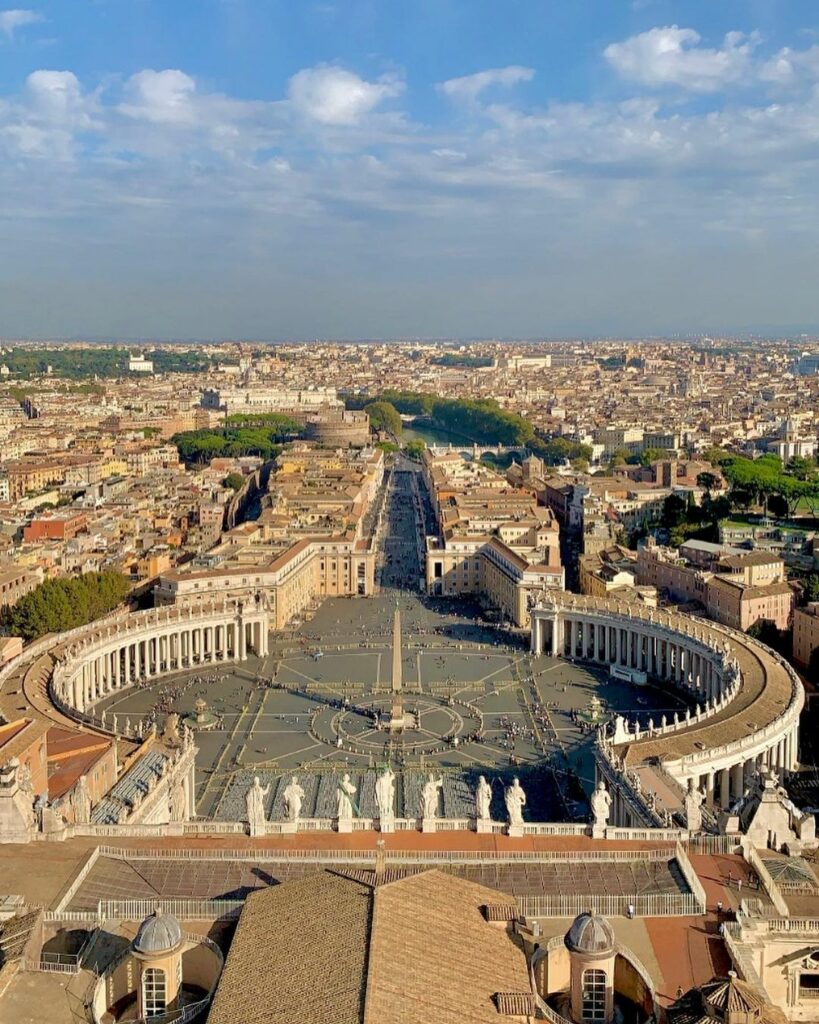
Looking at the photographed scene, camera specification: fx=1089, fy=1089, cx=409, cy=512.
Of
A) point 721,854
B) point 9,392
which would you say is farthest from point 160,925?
point 9,392

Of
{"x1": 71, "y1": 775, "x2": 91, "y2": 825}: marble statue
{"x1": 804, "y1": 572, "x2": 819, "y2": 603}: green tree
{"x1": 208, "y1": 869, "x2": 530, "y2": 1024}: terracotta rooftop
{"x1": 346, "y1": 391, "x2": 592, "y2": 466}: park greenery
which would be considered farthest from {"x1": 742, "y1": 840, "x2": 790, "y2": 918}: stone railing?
{"x1": 346, "y1": 391, "x2": 592, "y2": 466}: park greenery

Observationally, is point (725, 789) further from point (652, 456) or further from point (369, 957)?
point (652, 456)

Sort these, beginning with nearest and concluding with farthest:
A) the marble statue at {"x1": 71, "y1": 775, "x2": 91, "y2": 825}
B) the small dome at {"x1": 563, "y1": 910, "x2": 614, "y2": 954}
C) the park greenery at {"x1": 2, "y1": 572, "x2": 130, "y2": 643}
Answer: the small dome at {"x1": 563, "y1": 910, "x2": 614, "y2": 954} → the marble statue at {"x1": 71, "y1": 775, "x2": 91, "y2": 825} → the park greenery at {"x1": 2, "y1": 572, "x2": 130, "y2": 643}

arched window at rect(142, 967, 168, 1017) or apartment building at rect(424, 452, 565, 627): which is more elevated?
arched window at rect(142, 967, 168, 1017)

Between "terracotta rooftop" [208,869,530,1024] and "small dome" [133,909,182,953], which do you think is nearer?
"terracotta rooftop" [208,869,530,1024]

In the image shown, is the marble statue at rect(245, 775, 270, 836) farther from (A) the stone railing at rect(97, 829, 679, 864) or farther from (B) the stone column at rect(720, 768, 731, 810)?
(B) the stone column at rect(720, 768, 731, 810)

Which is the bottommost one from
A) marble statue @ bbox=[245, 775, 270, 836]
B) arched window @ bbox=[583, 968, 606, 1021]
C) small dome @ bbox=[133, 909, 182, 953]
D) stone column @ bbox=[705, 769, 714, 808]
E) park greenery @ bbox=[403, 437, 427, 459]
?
park greenery @ bbox=[403, 437, 427, 459]
